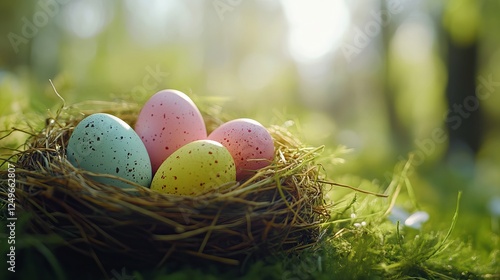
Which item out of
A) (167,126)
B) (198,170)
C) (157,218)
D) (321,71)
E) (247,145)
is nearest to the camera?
(157,218)

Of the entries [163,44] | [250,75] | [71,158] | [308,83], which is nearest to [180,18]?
[163,44]

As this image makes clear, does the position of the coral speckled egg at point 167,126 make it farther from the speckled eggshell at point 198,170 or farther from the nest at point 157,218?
the nest at point 157,218

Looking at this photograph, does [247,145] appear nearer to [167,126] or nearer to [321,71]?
[167,126]

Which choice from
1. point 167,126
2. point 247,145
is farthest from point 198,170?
point 167,126

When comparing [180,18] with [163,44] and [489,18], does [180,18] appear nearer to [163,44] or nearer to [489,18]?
[163,44]

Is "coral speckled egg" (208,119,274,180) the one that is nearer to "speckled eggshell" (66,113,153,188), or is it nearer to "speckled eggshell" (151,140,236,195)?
"speckled eggshell" (151,140,236,195)

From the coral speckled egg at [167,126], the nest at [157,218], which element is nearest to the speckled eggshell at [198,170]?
the nest at [157,218]
